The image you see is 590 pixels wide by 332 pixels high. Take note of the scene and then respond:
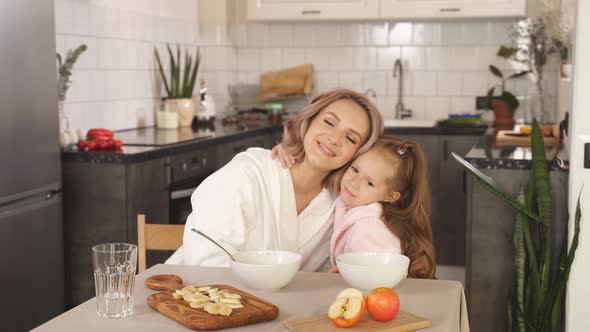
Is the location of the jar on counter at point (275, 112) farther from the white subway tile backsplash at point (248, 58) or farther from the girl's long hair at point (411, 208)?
the girl's long hair at point (411, 208)

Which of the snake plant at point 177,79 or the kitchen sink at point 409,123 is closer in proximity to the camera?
the snake plant at point 177,79

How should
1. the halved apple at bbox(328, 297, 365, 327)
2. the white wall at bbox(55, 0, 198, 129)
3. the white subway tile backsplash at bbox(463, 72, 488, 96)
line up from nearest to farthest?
the halved apple at bbox(328, 297, 365, 327)
the white wall at bbox(55, 0, 198, 129)
the white subway tile backsplash at bbox(463, 72, 488, 96)

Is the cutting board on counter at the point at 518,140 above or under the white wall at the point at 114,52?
under

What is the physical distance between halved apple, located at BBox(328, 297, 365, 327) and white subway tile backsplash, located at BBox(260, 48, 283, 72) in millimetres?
4621

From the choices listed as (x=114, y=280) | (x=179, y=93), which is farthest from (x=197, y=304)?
(x=179, y=93)

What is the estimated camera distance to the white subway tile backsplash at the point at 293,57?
603cm

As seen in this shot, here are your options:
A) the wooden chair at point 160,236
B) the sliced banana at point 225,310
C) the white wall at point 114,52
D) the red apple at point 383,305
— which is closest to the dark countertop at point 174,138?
the white wall at point 114,52

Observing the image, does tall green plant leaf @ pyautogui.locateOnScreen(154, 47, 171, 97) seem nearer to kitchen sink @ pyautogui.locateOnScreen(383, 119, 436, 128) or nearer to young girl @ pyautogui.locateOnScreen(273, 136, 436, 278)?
kitchen sink @ pyautogui.locateOnScreen(383, 119, 436, 128)

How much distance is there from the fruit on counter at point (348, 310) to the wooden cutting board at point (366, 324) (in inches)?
0.5

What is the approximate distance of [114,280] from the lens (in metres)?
1.68

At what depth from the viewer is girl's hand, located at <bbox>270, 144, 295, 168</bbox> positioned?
2.47 m

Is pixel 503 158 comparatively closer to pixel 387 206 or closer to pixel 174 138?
pixel 387 206

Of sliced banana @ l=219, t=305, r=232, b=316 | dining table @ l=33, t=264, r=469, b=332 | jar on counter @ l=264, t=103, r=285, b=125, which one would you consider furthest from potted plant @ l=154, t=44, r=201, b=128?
sliced banana @ l=219, t=305, r=232, b=316

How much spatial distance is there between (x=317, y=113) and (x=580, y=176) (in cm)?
112
